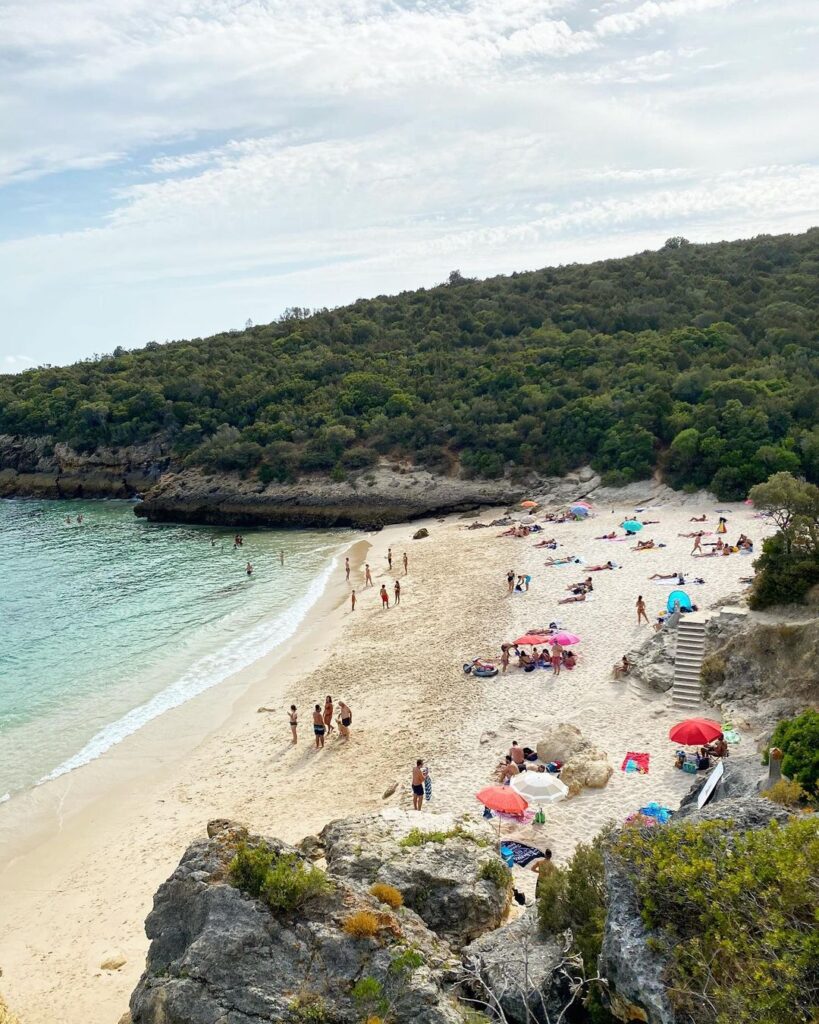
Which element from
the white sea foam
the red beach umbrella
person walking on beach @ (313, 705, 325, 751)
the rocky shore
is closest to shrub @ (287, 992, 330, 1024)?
the red beach umbrella

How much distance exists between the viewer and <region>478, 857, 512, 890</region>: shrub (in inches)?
382

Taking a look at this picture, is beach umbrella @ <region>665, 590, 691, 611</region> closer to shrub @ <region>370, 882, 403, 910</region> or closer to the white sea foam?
the white sea foam

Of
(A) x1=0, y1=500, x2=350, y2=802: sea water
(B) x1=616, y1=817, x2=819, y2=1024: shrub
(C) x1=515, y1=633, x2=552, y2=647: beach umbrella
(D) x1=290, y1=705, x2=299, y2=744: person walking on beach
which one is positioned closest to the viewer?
(B) x1=616, y1=817, x2=819, y2=1024: shrub

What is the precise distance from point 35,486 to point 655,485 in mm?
52340

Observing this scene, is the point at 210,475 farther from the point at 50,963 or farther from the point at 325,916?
the point at 325,916

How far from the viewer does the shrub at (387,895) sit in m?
8.39

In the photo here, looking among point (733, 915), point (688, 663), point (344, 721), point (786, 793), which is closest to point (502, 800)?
point (786, 793)

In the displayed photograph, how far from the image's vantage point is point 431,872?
9.43 metres

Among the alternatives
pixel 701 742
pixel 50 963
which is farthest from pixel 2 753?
pixel 701 742

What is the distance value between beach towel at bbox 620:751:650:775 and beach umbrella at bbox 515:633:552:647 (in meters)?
6.81

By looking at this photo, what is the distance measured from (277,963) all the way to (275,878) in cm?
74

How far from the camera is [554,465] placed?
166 feet

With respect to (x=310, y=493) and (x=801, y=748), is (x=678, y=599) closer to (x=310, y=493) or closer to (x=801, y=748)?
(x=801, y=748)

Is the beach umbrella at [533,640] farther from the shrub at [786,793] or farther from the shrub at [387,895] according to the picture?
the shrub at [387,895]
